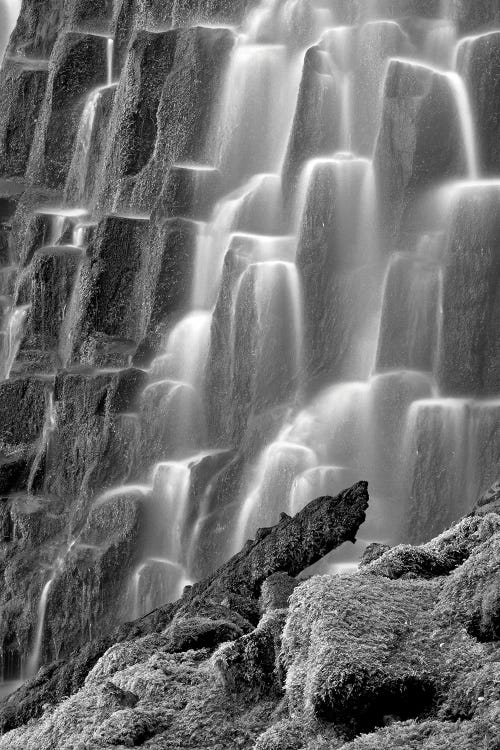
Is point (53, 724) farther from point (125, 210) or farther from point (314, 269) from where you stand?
point (125, 210)

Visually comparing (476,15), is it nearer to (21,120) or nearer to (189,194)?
(189,194)

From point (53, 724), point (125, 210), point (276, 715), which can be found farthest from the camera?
point (125, 210)

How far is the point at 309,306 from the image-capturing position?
23.0 m

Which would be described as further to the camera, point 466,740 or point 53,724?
point 53,724

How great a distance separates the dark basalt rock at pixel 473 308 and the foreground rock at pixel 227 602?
31.3 feet

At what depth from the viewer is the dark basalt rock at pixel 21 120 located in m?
42.3

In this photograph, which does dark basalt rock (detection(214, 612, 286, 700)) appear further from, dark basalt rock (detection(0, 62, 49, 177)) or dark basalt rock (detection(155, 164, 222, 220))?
dark basalt rock (detection(0, 62, 49, 177))

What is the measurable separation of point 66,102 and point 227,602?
33.0 metres

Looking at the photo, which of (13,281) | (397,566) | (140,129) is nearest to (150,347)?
(140,129)

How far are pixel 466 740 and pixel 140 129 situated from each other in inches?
1146

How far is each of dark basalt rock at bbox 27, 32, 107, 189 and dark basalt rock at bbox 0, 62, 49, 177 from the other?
3.27 metres

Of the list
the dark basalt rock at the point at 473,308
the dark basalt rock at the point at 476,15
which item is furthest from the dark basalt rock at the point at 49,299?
the dark basalt rock at the point at 473,308

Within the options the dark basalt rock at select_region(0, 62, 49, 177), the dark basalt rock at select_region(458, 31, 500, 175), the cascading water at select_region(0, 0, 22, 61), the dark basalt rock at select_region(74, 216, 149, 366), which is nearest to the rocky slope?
the dark basalt rock at select_region(458, 31, 500, 175)

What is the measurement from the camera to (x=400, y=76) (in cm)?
2400
